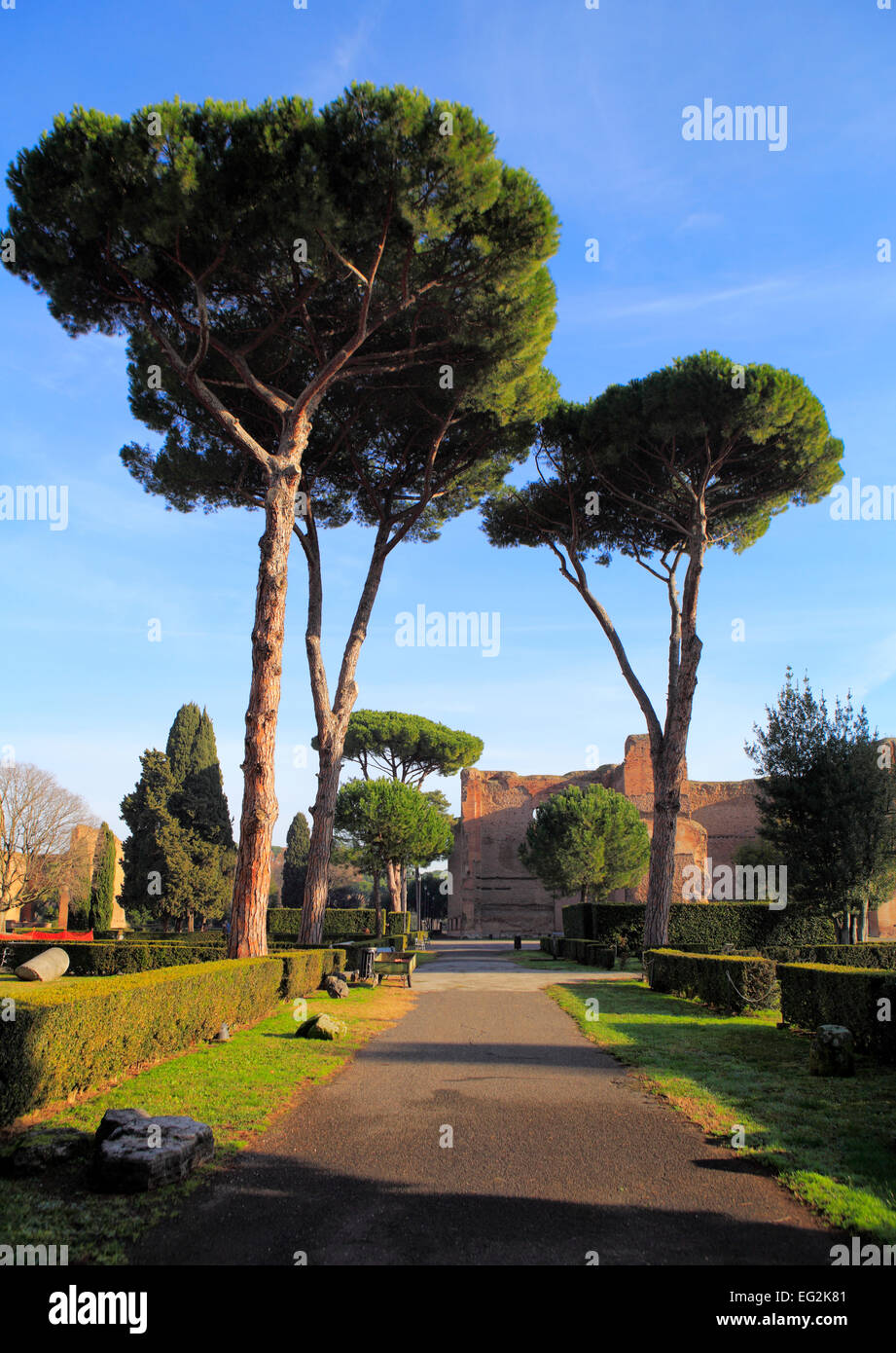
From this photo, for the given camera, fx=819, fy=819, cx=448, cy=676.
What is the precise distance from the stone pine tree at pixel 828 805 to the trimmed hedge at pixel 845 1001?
12404 millimetres

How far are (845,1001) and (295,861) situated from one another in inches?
2010

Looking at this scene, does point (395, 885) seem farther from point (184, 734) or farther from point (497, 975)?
point (497, 975)

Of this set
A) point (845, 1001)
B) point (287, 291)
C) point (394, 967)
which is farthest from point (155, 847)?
point (845, 1001)

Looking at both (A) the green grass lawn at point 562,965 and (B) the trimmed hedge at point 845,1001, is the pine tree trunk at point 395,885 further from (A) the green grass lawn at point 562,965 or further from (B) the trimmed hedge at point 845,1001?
(B) the trimmed hedge at point 845,1001

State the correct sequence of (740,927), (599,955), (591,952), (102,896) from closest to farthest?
(599,955) → (591,952) → (740,927) → (102,896)

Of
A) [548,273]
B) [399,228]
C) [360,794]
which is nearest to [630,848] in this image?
[360,794]

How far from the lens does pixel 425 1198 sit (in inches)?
159

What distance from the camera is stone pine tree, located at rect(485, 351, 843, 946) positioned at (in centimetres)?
1827

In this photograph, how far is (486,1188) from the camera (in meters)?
4.21

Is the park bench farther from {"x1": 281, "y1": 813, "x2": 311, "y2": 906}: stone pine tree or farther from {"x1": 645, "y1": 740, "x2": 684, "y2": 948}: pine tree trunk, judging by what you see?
{"x1": 281, "y1": 813, "x2": 311, "y2": 906}: stone pine tree

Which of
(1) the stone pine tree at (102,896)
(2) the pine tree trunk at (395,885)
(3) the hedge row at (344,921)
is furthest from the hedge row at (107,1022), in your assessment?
(2) the pine tree trunk at (395,885)

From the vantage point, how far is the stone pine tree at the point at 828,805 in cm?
2139
